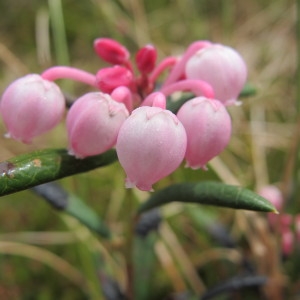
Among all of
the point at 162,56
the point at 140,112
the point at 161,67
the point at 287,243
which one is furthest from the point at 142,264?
the point at 162,56

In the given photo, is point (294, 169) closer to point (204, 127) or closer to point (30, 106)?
point (204, 127)

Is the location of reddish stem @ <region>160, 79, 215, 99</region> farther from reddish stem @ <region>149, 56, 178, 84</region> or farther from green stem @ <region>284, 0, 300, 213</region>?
green stem @ <region>284, 0, 300, 213</region>

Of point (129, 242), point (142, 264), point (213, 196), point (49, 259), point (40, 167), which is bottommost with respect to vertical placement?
point (49, 259)

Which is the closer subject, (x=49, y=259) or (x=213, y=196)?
(x=213, y=196)

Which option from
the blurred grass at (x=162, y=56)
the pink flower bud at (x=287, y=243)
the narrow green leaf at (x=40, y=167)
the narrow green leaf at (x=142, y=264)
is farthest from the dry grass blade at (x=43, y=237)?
the narrow green leaf at (x=40, y=167)

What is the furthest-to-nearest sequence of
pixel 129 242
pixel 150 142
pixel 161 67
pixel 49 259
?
pixel 49 259, pixel 129 242, pixel 161 67, pixel 150 142

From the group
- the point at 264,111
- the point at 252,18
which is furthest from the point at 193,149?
the point at 252,18

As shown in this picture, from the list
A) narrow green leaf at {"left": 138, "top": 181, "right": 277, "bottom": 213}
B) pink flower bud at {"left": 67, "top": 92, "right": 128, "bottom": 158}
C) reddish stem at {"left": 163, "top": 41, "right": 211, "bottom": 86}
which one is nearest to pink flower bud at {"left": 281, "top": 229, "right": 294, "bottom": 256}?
narrow green leaf at {"left": 138, "top": 181, "right": 277, "bottom": 213}
